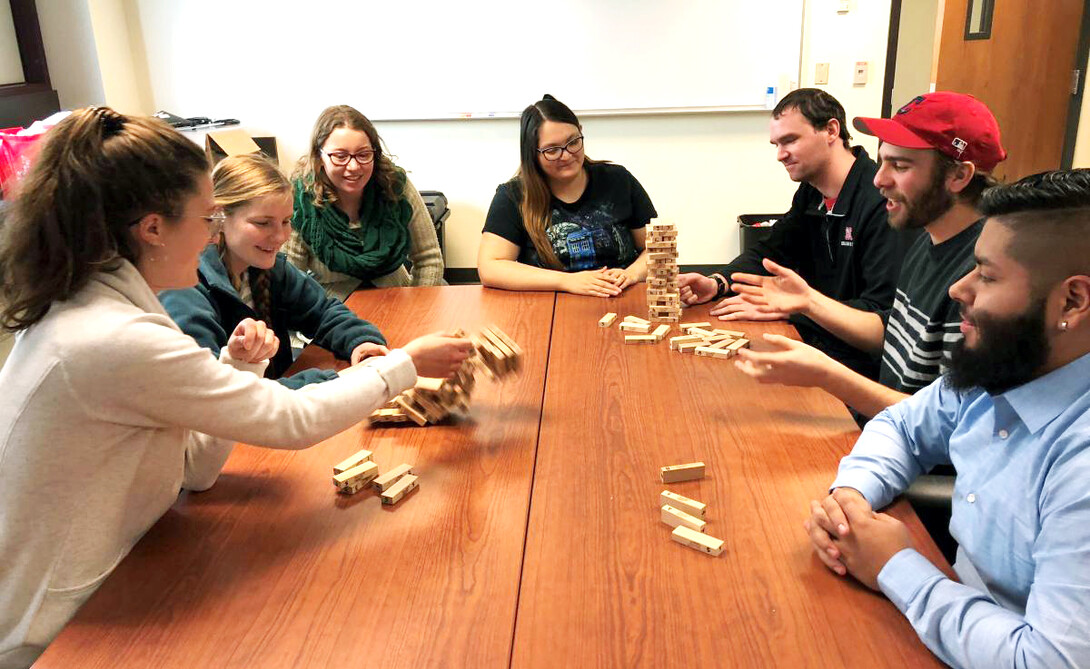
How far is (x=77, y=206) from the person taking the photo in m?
1.33

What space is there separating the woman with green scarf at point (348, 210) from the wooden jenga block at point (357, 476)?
1667mm

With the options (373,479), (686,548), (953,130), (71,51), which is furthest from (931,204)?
(71,51)

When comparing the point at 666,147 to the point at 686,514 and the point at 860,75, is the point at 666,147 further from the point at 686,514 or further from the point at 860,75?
the point at 686,514

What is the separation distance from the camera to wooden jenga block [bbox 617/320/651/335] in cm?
247

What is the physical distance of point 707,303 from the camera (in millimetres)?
2818

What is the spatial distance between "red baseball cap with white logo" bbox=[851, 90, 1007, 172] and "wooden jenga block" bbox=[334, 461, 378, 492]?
5.04 feet

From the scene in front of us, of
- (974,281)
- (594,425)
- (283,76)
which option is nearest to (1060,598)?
(974,281)

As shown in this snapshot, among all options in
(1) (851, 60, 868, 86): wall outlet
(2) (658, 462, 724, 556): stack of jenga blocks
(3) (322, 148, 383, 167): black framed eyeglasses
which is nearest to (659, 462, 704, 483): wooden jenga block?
(2) (658, 462, 724, 556): stack of jenga blocks

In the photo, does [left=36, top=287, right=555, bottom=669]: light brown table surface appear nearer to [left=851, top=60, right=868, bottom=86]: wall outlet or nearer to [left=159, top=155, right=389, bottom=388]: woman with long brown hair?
[left=159, top=155, right=389, bottom=388]: woman with long brown hair

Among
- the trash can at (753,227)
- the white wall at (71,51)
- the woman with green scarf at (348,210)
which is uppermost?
the white wall at (71,51)

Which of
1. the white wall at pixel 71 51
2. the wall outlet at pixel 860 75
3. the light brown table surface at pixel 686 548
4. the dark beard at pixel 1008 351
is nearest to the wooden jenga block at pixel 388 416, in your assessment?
the light brown table surface at pixel 686 548

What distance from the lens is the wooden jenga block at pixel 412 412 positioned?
189cm

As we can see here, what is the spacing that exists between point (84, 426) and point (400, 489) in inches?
21.7

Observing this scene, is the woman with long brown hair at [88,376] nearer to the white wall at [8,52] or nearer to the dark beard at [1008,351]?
the dark beard at [1008,351]
